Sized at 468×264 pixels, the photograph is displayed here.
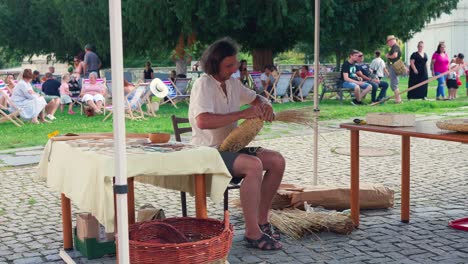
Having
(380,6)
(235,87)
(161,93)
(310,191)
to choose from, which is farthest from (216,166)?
(380,6)

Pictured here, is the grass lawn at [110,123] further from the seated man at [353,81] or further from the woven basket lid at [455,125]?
the woven basket lid at [455,125]

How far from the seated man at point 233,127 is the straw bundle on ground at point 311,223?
0.55ft

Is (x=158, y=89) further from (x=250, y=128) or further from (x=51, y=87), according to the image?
(x=250, y=128)

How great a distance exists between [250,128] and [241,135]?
3.2 inches

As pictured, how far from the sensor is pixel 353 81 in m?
17.8

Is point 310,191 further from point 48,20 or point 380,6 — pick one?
point 48,20

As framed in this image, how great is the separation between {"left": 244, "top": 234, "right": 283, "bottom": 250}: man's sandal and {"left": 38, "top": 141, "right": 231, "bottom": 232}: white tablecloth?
2.24 ft

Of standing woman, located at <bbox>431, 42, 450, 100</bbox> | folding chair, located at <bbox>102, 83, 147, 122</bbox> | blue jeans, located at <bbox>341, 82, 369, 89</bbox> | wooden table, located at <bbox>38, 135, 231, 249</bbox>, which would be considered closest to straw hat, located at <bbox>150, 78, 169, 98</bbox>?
folding chair, located at <bbox>102, 83, 147, 122</bbox>

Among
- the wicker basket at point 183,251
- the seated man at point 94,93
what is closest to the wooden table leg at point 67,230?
the wicker basket at point 183,251

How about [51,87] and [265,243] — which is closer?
[265,243]

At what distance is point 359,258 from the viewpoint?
14.7 ft

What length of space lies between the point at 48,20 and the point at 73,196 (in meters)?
25.5

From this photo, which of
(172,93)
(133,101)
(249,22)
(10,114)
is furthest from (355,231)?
(249,22)

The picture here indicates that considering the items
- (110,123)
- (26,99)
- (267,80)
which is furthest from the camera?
(267,80)
